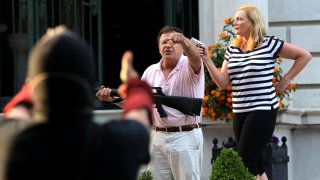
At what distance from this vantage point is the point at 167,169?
6.96m

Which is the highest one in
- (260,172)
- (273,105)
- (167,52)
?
(167,52)

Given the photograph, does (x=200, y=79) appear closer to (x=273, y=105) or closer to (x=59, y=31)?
(x=273, y=105)

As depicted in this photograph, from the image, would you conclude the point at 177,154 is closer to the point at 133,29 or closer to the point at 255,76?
the point at 255,76

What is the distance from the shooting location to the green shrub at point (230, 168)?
23.1ft

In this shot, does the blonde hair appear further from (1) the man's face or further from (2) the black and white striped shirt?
(1) the man's face

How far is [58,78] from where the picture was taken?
3.03 meters

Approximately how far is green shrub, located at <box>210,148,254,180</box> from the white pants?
30cm

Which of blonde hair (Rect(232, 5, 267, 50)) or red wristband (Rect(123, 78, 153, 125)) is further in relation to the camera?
blonde hair (Rect(232, 5, 267, 50))

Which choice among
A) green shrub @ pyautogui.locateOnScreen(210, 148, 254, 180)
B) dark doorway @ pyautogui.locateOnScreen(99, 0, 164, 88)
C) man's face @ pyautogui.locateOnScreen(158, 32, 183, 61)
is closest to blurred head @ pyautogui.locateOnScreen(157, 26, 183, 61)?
man's face @ pyautogui.locateOnScreen(158, 32, 183, 61)

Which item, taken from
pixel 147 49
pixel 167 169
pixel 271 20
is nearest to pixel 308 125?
pixel 271 20

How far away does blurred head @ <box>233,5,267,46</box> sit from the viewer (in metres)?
7.15

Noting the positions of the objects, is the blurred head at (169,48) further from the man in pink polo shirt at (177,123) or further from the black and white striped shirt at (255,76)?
the black and white striped shirt at (255,76)

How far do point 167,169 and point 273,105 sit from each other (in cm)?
101

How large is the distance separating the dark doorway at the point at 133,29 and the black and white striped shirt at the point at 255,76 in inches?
142
